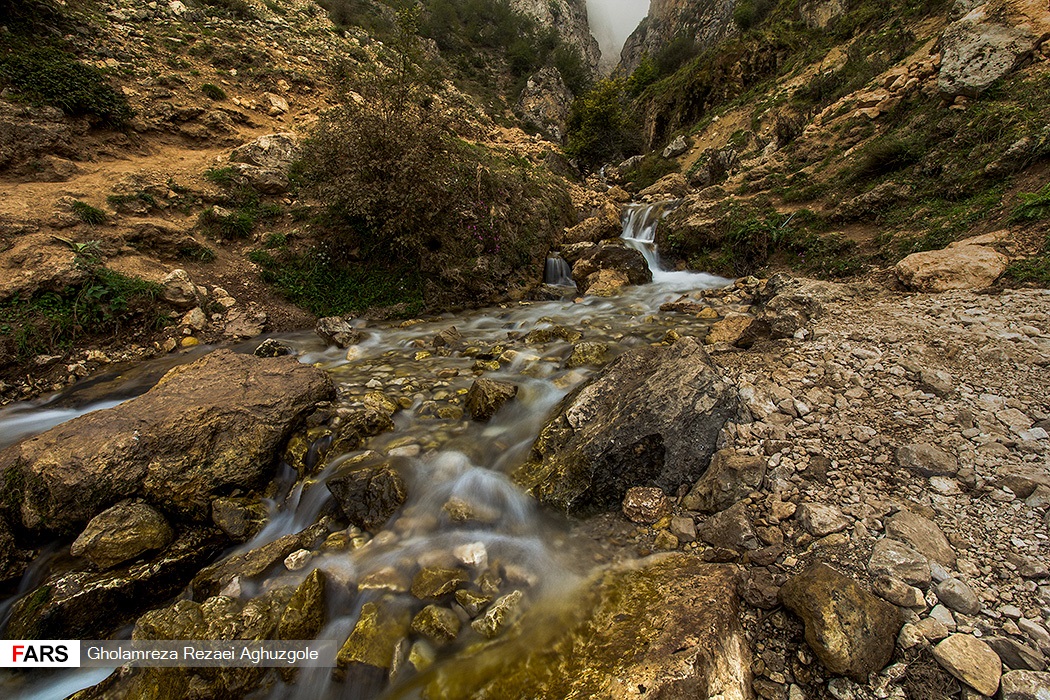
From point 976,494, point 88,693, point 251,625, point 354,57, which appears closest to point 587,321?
point 976,494

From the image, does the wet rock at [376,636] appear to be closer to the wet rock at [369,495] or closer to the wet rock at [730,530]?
the wet rock at [369,495]

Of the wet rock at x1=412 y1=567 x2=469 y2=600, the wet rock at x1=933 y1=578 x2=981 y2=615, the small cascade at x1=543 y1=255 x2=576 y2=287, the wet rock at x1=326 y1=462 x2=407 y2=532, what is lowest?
the wet rock at x1=412 y1=567 x2=469 y2=600

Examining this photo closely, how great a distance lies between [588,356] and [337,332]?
17.4 ft

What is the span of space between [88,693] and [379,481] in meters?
2.12

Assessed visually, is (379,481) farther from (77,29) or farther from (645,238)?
(77,29)

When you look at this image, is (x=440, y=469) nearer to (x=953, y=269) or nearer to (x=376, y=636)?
(x=376, y=636)

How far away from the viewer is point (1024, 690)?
184 cm

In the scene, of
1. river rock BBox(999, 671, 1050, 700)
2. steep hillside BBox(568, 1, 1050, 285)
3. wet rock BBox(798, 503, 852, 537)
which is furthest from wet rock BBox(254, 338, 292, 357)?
steep hillside BBox(568, 1, 1050, 285)

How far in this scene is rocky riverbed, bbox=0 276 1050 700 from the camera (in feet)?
7.43

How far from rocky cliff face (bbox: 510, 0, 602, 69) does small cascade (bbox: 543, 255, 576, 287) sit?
166ft

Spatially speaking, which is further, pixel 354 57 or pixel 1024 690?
pixel 354 57

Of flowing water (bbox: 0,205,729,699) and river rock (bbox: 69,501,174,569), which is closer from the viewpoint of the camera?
flowing water (bbox: 0,205,729,699)

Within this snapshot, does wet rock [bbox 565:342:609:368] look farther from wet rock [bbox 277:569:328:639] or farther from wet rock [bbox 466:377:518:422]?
wet rock [bbox 277:569:328:639]

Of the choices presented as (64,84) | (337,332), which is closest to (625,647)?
(337,332)
